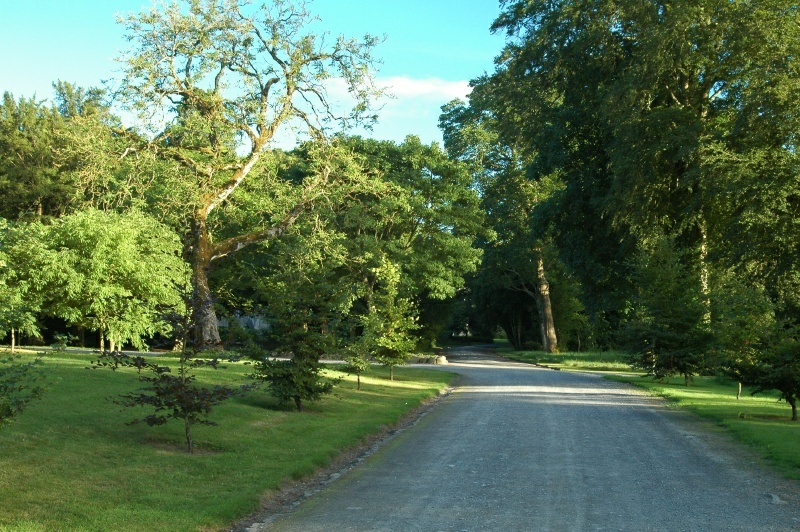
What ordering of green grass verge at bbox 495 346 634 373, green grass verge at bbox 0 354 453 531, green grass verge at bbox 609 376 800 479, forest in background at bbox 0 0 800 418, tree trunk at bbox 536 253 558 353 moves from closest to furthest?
green grass verge at bbox 0 354 453 531, green grass verge at bbox 609 376 800 479, forest in background at bbox 0 0 800 418, green grass verge at bbox 495 346 634 373, tree trunk at bbox 536 253 558 353

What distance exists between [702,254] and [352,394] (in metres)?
14.9

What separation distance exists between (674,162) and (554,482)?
763 inches

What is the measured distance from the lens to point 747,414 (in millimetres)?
18906

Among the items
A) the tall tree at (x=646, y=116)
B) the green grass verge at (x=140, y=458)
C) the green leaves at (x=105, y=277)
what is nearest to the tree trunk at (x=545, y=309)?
the tall tree at (x=646, y=116)

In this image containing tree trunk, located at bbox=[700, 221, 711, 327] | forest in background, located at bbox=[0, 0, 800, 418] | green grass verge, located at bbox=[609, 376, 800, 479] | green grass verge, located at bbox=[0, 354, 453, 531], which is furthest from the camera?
tree trunk, located at bbox=[700, 221, 711, 327]

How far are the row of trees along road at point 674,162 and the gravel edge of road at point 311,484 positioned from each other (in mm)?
8639

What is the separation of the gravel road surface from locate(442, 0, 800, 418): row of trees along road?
4933 millimetres

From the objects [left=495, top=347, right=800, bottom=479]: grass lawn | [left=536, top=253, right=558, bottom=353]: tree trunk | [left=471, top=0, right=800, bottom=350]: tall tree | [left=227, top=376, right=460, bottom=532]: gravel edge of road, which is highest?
[left=471, top=0, right=800, bottom=350]: tall tree

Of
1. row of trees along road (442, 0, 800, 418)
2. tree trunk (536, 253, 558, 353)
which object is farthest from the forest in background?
tree trunk (536, 253, 558, 353)

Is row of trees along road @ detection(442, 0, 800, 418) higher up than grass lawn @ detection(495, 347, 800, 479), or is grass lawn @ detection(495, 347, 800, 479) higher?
row of trees along road @ detection(442, 0, 800, 418)

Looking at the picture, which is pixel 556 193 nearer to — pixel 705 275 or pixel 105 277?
pixel 705 275

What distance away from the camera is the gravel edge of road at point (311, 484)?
862cm

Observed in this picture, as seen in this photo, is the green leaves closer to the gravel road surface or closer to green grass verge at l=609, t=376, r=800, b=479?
the gravel road surface

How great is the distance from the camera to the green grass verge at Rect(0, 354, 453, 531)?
799 centimetres
